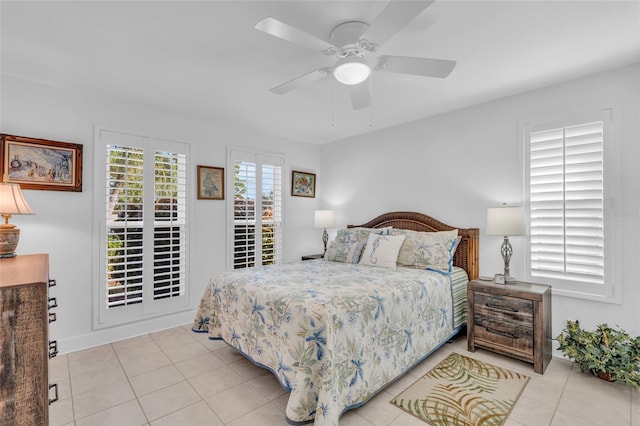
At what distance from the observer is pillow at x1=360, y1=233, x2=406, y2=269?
10.8 feet

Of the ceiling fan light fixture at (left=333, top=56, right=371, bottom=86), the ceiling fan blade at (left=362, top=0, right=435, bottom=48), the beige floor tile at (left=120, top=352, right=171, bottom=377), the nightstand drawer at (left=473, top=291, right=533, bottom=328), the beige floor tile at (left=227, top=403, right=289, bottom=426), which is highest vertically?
the ceiling fan blade at (left=362, top=0, right=435, bottom=48)

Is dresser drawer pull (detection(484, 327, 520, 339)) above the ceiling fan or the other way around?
the other way around

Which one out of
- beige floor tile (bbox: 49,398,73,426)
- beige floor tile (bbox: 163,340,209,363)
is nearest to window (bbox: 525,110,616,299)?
beige floor tile (bbox: 163,340,209,363)

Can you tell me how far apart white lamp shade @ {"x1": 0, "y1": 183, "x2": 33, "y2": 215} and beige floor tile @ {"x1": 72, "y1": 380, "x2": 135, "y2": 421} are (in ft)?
4.65

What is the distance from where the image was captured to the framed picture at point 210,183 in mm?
3912

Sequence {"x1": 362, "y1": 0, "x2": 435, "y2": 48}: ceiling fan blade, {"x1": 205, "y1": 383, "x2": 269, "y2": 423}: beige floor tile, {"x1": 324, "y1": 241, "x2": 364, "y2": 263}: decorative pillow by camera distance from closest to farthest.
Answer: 1. {"x1": 362, "y1": 0, "x2": 435, "y2": 48}: ceiling fan blade
2. {"x1": 205, "y1": 383, "x2": 269, "y2": 423}: beige floor tile
3. {"x1": 324, "y1": 241, "x2": 364, "y2": 263}: decorative pillow

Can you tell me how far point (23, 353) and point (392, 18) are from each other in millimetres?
2098

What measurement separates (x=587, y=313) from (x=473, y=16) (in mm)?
2733

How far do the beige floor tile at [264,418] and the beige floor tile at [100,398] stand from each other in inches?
36.2

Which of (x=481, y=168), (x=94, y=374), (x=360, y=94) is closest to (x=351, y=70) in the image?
(x=360, y=94)

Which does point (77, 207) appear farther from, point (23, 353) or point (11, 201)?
point (23, 353)

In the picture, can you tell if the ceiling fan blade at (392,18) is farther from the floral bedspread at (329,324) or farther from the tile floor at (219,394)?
the tile floor at (219,394)

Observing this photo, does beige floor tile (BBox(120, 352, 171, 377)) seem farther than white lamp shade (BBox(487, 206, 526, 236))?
No

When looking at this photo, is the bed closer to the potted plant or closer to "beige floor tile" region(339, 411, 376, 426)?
"beige floor tile" region(339, 411, 376, 426)
